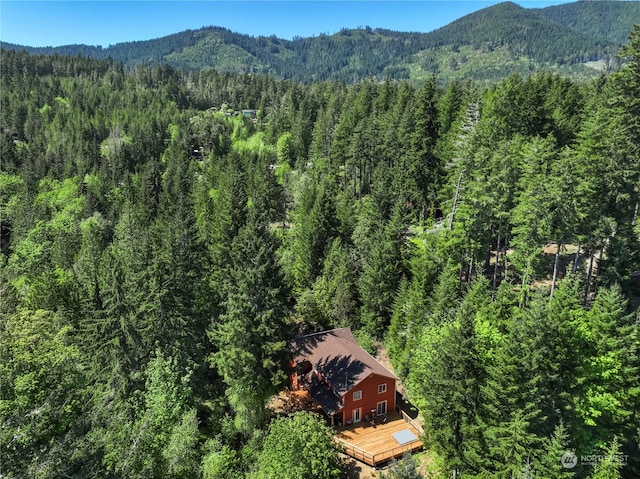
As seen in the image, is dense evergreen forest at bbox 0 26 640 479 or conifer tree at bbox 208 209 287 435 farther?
conifer tree at bbox 208 209 287 435

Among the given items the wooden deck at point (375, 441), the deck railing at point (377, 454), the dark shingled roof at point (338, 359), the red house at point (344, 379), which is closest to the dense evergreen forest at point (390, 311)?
the deck railing at point (377, 454)

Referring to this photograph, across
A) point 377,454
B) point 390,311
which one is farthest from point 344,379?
point 390,311

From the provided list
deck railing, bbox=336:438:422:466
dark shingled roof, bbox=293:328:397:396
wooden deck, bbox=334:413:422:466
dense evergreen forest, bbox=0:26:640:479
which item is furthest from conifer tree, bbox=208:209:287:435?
wooden deck, bbox=334:413:422:466

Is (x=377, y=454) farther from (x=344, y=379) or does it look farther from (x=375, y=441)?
(x=344, y=379)

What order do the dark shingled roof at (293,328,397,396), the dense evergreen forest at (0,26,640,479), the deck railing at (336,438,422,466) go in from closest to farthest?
the dense evergreen forest at (0,26,640,479) → the deck railing at (336,438,422,466) → the dark shingled roof at (293,328,397,396)

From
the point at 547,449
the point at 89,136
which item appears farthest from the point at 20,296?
the point at 89,136

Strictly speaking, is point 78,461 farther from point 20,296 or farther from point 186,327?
point 20,296

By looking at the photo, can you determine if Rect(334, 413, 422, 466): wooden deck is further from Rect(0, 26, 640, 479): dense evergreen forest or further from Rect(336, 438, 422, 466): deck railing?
Rect(0, 26, 640, 479): dense evergreen forest
